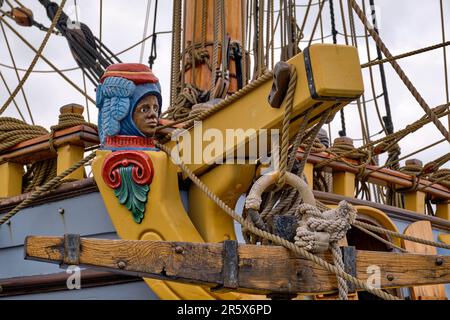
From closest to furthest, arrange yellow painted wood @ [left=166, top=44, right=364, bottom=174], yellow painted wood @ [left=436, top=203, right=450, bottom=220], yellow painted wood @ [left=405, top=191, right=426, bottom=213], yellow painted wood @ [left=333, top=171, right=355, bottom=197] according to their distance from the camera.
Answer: yellow painted wood @ [left=166, top=44, right=364, bottom=174] → yellow painted wood @ [left=333, top=171, right=355, bottom=197] → yellow painted wood @ [left=405, top=191, right=426, bottom=213] → yellow painted wood @ [left=436, top=203, right=450, bottom=220]

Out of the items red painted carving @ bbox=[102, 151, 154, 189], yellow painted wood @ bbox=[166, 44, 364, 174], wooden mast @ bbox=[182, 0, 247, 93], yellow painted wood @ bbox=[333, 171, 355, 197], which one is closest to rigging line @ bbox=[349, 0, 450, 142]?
yellow painted wood @ bbox=[166, 44, 364, 174]

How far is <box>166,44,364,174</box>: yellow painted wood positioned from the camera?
101 inches

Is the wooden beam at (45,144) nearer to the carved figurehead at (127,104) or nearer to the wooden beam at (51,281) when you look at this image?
the carved figurehead at (127,104)

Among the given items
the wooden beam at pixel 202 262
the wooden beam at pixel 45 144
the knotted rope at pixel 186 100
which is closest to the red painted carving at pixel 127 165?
the wooden beam at pixel 45 144

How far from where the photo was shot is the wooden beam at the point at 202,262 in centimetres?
235

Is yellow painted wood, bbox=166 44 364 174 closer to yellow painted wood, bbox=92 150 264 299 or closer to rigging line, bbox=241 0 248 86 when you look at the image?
yellow painted wood, bbox=92 150 264 299

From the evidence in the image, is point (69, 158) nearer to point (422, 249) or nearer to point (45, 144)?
point (45, 144)

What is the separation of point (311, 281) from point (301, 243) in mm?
131

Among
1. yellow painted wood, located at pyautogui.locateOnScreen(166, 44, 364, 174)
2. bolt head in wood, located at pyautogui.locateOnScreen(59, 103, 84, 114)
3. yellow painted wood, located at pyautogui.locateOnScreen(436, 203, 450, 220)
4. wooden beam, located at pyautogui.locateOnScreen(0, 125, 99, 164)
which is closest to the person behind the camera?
yellow painted wood, located at pyautogui.locateOnScreen(166, 44, 364, 174)

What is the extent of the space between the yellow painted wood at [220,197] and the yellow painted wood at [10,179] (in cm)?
102

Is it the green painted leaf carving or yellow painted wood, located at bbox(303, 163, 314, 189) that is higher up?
yellow painted wood, located at bbox(303, 163, 314, 189)

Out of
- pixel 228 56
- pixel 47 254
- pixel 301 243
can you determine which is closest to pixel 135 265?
pixel 47 254

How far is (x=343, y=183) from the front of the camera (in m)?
4.16

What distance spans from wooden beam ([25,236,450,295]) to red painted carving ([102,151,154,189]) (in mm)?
663
